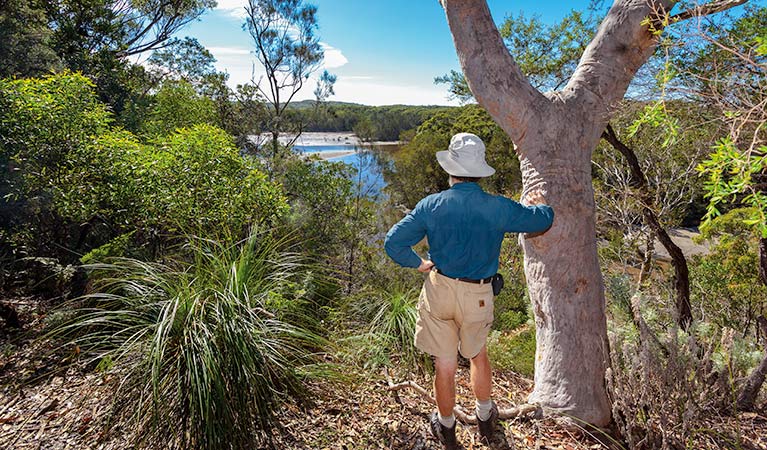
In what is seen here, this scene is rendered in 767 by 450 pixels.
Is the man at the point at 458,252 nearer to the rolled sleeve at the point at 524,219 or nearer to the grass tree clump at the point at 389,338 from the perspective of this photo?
the rolled sleeve at the point at 524,219

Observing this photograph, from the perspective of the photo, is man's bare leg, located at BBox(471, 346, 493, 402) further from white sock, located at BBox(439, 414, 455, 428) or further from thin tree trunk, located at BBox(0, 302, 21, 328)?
thin tree trunk, located at BBox(0, 302, 21, 328)

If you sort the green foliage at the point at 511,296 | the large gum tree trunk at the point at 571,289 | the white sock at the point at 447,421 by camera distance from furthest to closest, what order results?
the green foliage at the point at 511,296
the large gum tree trunk at the point at 571,289
the white sock at the point at 447,421

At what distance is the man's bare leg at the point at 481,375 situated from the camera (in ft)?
7.05

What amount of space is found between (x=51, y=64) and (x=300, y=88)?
9.34m

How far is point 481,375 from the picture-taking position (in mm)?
2154

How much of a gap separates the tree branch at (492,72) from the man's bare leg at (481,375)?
137 centimetres

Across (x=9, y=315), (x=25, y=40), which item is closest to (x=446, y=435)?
(x=9, y=315)

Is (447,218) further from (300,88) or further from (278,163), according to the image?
(300,88)

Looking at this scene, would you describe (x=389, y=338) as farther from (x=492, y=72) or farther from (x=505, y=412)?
(x=492, y=72)

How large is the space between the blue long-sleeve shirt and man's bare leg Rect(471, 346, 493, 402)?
50cm

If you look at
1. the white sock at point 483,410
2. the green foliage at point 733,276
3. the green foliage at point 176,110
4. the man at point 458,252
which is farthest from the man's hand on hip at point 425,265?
the green foliage at point 733,276

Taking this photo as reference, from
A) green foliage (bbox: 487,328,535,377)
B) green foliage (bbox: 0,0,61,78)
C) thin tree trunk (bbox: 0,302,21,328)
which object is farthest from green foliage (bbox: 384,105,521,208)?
thin tree trunk (bbox: 0,302,21,328)

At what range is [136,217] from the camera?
3.93m

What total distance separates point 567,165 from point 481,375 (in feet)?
4.45
